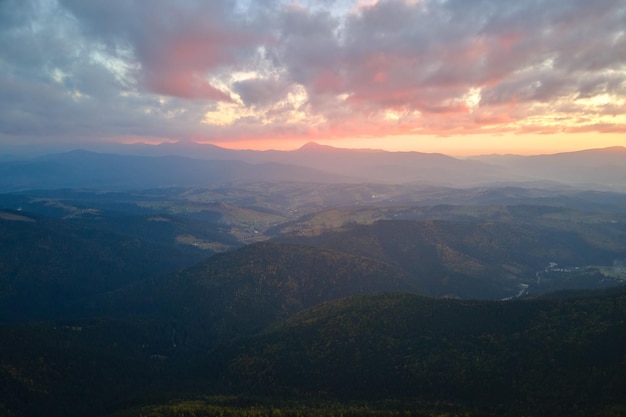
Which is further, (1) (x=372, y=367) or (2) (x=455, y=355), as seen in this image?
(1) (x=372, y=367)

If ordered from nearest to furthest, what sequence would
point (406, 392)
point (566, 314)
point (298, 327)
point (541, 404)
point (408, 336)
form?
point (541, 404), point (406, 392), point (566, 314), point (408, 336), point (298, 327)

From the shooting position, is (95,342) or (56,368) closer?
(56,368)

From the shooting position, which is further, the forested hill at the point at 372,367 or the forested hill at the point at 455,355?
the forested hill at the point at 372,367

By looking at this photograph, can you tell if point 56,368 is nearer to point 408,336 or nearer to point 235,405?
point 235,405

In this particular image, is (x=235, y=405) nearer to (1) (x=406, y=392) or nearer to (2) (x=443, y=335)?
(1) (x=406, y=392)

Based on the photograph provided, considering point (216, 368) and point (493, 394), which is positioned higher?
point (493, 394)

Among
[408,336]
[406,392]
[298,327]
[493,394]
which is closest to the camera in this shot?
[493,394]

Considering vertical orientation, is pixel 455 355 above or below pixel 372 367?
above

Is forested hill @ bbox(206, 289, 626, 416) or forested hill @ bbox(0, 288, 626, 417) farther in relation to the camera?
forested hill @ bbox(0, 288, 626, 417)

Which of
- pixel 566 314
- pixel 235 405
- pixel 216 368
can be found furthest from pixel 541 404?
pixel 216 368

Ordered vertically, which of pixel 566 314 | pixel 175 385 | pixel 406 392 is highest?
pixel 566 314
